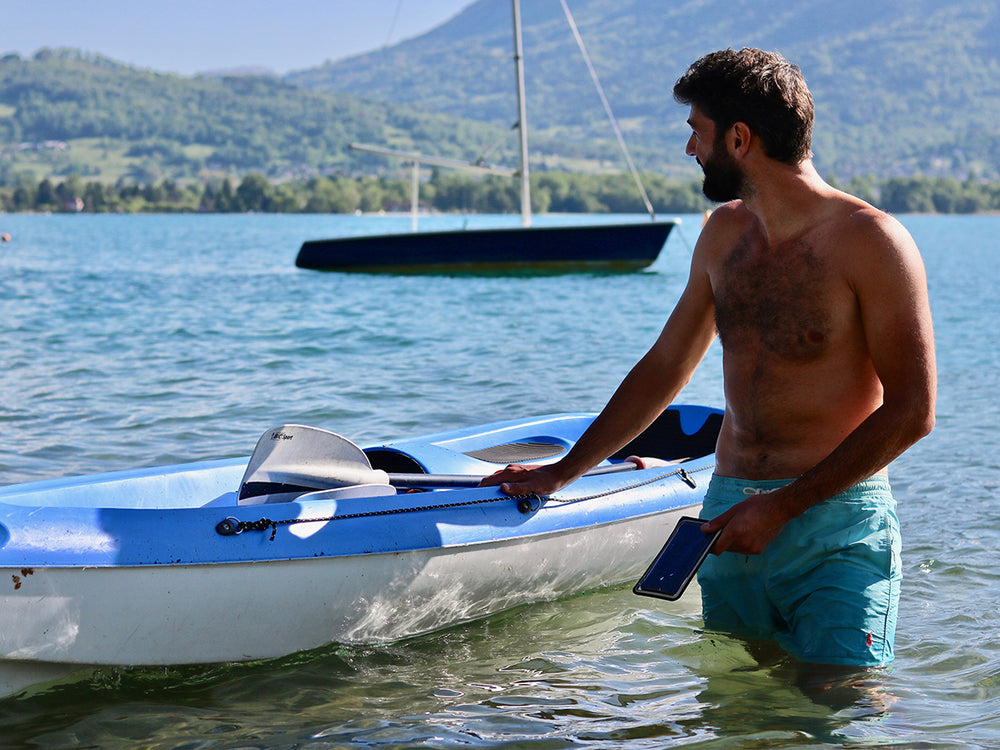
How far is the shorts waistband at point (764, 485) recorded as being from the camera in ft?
8.97

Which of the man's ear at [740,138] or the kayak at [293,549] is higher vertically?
the man's ear at [740,138]

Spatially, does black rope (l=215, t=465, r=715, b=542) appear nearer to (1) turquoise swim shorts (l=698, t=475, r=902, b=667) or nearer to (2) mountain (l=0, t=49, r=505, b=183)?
(1) turquoise swim shorts (l=698, t=475, r=902, b=667)

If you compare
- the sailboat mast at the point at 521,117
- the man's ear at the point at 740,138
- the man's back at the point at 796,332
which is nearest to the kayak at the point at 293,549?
→ the man's back at the point at 796,332

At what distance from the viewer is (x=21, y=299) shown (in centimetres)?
2095

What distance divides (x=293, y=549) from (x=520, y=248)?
2029cm

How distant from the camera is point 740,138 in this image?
2.66 metres

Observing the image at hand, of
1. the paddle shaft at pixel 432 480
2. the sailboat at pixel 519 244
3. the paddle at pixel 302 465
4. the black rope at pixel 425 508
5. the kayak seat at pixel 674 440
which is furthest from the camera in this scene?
the sailboat at pixel 519 244

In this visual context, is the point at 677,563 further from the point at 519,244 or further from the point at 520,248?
the point at 520,248

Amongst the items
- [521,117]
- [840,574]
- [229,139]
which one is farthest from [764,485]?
[229,139]

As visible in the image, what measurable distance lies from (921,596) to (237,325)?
13.5 metres

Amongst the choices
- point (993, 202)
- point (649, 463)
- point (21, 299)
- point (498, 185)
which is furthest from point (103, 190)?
point (649, 463)

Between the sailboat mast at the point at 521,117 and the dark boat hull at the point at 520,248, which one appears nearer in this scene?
the dark boat hull at the point at 520,248

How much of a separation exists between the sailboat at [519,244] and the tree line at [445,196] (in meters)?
47.9

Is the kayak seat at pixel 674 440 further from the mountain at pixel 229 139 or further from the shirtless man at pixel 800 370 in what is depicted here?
the mountain at pixel 229 139
